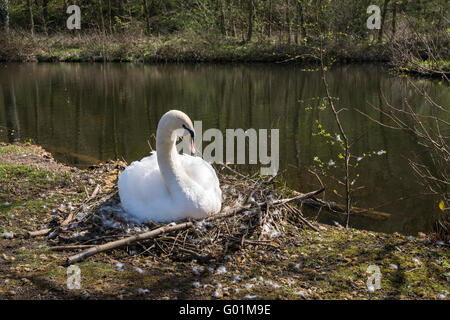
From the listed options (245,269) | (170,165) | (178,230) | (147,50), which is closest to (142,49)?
(147,50)

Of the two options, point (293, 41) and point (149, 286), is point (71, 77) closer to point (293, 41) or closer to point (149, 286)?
point (293, 41)

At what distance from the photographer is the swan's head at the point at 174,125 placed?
6344 millimetres

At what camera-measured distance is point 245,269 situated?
5.64 meters

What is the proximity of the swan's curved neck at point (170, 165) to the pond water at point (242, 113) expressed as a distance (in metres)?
3.31

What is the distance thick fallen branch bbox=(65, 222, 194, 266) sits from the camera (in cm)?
546

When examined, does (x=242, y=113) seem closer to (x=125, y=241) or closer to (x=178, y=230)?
(x=178, y=230)

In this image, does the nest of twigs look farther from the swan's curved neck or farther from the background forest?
the background forest

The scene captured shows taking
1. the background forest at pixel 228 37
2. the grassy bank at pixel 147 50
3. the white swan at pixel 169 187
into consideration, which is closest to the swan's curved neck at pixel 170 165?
the white swan at pixel 169 187

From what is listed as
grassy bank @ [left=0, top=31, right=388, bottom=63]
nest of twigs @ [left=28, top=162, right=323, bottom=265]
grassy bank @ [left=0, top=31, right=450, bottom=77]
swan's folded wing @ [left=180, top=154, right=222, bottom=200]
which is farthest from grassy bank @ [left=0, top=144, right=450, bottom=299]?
grassy bank @ [left=0, top=31, right=388, bottom=63]

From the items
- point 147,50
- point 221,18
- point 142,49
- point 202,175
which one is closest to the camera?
point 202,175

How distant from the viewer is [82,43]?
157 ft

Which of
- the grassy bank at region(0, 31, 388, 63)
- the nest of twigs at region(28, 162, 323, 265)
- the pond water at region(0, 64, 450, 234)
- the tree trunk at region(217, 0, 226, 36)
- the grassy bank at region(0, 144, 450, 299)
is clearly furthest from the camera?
the tree trunk at region(217, 0, 226, 36)

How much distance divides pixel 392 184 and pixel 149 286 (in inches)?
328

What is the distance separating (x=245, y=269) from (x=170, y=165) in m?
1.84
